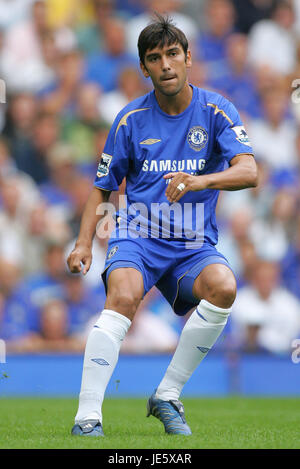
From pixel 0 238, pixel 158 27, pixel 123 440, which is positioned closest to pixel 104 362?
pixel 123 440

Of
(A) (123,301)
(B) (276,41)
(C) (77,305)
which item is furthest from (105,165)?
(B) (276,41)

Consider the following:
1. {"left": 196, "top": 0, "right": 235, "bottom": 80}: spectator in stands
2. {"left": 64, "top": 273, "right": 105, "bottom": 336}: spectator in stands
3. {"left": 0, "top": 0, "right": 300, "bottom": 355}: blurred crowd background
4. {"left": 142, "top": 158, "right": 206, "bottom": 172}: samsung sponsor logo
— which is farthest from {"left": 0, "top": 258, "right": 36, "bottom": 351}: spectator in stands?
{"left": 142, "top": 158, "right": 206, "bottom": 172}: samsung sponsor logo

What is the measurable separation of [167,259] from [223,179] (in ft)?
1.97

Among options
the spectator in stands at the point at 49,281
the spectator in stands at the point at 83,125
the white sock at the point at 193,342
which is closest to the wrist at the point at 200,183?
the white sock at the point at 193,342

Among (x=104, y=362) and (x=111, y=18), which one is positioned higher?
(x=111, y=18)

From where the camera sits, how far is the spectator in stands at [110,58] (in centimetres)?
1126

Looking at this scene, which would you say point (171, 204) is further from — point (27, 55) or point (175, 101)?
point (27, 55)

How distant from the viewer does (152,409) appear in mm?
4828

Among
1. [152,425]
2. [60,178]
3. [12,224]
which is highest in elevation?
[60,178]

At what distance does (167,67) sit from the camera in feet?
15.4

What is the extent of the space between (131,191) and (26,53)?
6.66m

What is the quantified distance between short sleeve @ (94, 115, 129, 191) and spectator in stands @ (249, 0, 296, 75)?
693 cm

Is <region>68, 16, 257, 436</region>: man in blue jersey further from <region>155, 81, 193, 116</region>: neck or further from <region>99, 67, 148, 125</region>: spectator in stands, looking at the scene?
<region>99, 67, 148, 125</region>: spectator in stands
